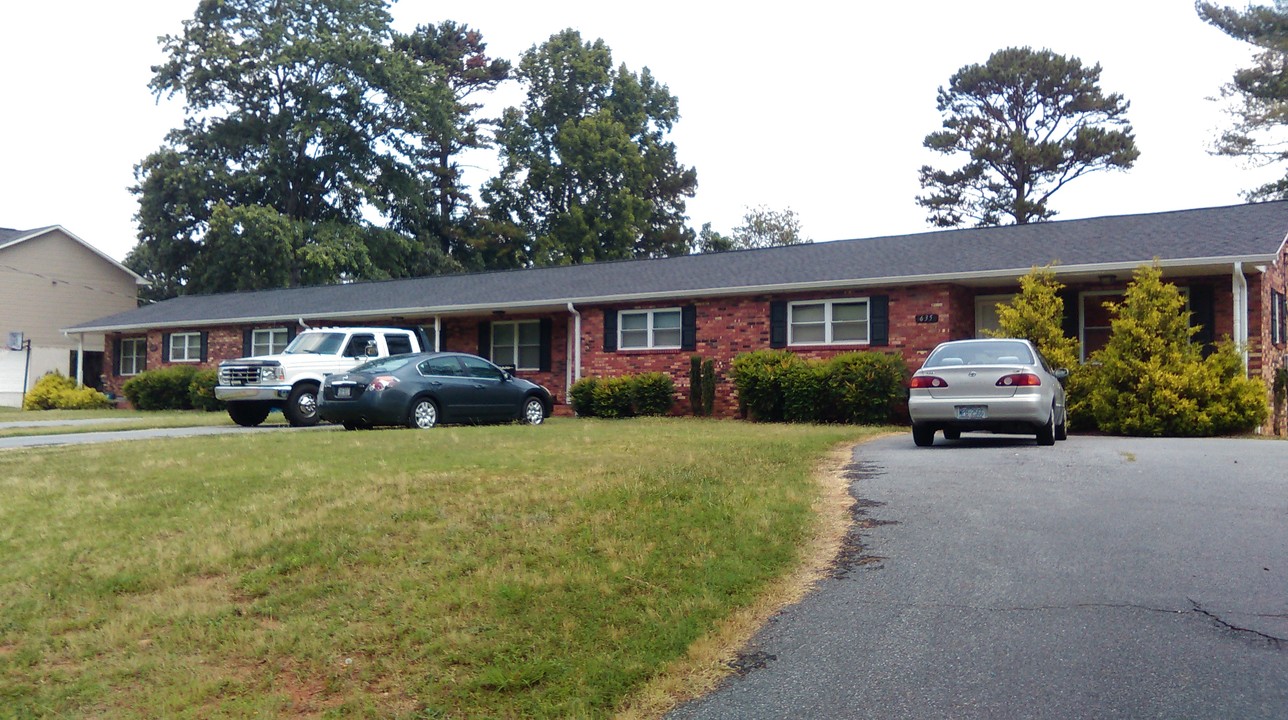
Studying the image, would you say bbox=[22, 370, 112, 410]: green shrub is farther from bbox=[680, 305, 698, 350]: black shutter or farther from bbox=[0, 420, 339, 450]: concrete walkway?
bbox=[680, 305, 698, 350]: black shutter

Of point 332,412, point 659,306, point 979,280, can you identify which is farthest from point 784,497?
point 659,306

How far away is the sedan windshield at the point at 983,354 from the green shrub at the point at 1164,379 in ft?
12.6

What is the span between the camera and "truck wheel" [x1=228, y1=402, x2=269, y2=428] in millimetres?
20594

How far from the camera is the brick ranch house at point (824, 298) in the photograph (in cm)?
1866

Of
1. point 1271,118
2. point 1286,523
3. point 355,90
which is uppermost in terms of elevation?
point 355,90

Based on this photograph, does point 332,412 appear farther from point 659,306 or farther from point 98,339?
point 98,339

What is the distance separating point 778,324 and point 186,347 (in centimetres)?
2069

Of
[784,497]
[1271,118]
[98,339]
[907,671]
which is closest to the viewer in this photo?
[907,671]

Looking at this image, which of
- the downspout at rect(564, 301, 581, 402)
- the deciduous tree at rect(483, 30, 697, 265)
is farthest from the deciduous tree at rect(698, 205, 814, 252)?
the downspout at rect(564, 301, 581, 402)

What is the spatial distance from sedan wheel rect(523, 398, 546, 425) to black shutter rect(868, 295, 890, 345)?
6664mm

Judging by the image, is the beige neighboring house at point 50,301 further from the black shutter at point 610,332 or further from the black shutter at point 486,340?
the black shutter at point 610,332

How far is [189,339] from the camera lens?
111 ft

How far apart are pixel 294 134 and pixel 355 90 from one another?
320cm

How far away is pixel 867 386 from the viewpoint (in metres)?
19.7
